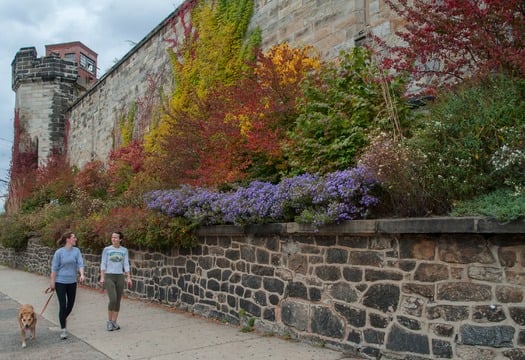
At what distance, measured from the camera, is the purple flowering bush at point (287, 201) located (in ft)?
19.2

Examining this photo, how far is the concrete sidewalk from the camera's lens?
5941 mm

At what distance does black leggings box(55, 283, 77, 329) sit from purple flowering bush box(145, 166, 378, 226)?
219cm

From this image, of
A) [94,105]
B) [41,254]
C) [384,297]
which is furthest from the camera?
[94,105]

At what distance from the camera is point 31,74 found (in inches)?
1172

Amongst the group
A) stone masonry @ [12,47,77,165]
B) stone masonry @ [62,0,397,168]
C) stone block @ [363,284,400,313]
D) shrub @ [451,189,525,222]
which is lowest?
stone block @ [363,284,400,313]

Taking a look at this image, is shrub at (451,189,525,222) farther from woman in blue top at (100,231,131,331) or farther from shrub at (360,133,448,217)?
woman in blue top at (100,231,131,331)

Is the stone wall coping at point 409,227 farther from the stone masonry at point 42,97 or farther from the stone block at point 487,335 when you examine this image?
the stone masonry at point 42,97

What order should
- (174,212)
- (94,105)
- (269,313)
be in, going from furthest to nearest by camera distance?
1. (94,105)
2. (174,212)
3. (269,313)

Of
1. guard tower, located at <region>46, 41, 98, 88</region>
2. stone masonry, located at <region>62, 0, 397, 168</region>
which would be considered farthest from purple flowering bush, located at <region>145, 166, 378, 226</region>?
guard tower, located at <region>46, 41, 98, 88</region>

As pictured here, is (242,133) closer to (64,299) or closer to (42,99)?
(64,299)

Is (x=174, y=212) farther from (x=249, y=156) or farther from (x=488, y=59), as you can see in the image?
(x=488, y=59)

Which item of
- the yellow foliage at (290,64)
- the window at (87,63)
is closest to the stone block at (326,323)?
the yellow foliage at (290,64)

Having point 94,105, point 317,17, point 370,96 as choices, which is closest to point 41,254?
point 94,105

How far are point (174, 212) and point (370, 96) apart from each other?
13.0 ft
